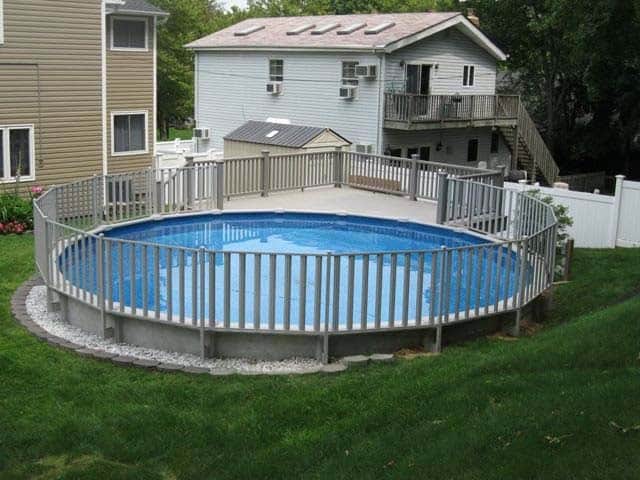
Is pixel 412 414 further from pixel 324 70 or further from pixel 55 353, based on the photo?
pixel 324 70

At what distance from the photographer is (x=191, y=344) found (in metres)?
9.45

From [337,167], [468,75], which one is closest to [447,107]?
[468,75]

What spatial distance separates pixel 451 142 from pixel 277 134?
989 centimetres

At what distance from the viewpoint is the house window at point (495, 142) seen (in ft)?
111

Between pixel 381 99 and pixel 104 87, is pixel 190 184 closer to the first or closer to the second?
pixel 104 87

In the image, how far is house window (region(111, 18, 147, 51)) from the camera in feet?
75.4

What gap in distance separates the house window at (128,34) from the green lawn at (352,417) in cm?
1554

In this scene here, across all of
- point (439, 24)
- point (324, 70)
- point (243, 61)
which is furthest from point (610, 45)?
point (243, 61)

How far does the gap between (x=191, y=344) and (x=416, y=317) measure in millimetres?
2593

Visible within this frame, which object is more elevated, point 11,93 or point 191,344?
point 11,93

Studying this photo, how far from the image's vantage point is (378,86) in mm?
27875

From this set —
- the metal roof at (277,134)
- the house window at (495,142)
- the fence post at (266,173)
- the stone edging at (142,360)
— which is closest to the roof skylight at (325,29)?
the metal roof at (277,134)

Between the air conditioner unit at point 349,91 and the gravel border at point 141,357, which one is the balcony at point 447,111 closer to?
the air conditioner unit at point 349,91

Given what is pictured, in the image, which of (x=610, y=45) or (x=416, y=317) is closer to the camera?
(x=416, y=317)
